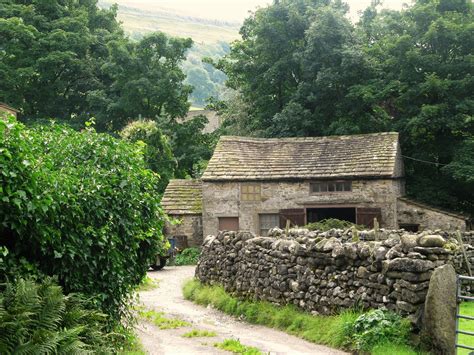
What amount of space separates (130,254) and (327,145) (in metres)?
22.8

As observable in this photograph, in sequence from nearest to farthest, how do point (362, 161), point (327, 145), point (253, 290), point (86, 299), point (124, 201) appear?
point (86, 299), point (124, 201), point (253, 290), point (362, 161), point (327, 145)

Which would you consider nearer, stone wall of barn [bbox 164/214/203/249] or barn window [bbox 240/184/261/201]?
barn window [bbox 240/184/261/201]

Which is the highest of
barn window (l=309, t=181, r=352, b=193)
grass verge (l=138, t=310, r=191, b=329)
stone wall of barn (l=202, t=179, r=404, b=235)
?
barn window (l=309, t=181, r=352, b=193)

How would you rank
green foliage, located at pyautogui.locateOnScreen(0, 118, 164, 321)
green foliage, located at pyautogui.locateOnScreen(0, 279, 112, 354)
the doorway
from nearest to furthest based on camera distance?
green foliage, located at pyautogui.locateOnScreen(0, 279, 112, 354), green foliage, located at pyautogui.locateOnScreen(0, 118, 164, 321), the doorway

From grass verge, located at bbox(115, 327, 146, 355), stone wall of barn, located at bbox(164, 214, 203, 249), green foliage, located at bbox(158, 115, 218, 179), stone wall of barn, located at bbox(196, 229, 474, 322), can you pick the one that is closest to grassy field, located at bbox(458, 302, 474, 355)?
stone wall of barn, located at bbox(196, 229, 474, 322)

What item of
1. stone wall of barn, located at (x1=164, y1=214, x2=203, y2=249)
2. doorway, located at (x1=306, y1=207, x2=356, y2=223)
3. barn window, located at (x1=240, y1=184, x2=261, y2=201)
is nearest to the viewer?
doorway, located at (x1=306, y1=207, x2=356, y2=223)

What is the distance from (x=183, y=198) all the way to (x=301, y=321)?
2024 centimetres

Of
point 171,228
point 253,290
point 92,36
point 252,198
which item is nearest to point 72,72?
point 92,36

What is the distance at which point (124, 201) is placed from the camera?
364 inches

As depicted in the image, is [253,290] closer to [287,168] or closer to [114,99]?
[287,168]

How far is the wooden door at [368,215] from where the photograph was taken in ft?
91.1

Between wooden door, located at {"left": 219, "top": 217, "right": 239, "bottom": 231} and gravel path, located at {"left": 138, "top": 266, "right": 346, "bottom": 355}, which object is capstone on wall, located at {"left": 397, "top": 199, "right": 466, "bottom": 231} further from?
gravel path, located at {"left": 138, "top": 266, "right": 346, "bottom": 355}

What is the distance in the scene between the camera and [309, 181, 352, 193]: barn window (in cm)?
2859

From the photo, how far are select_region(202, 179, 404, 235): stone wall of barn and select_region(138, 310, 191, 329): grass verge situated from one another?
49.6ft
